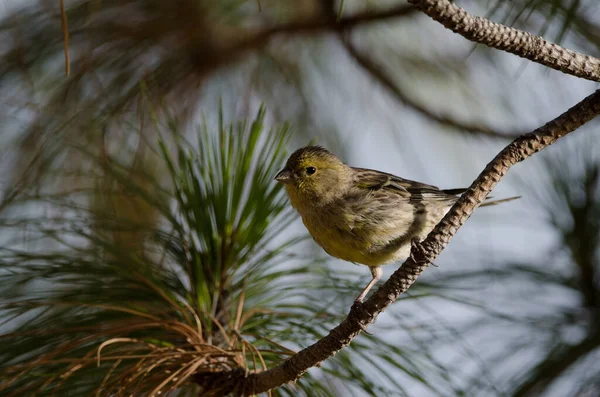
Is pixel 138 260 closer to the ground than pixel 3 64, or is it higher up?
closer to the ground

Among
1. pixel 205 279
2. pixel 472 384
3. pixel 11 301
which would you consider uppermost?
pixel 11 301

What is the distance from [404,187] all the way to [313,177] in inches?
13.5

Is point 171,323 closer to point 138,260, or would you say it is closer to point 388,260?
point 138,260

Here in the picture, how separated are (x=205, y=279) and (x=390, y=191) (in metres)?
0.79

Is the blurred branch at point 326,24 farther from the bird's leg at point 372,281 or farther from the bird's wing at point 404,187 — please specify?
the bird's leg at point 372,281

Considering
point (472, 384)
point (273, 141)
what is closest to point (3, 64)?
point (273, 141)

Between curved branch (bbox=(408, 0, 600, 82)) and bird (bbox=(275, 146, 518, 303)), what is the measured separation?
0.99 meters

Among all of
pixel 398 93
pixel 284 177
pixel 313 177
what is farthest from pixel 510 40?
pixel 398 93

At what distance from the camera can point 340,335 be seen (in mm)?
1932

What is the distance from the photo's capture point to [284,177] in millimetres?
2762

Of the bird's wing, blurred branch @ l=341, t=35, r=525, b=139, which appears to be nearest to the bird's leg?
the bird's wing

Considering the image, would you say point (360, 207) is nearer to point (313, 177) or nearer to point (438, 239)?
point (313, 177)

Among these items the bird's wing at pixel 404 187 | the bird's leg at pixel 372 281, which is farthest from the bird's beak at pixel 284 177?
the bird's leg at pixel 372 281

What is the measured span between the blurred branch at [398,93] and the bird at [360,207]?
43 cm
